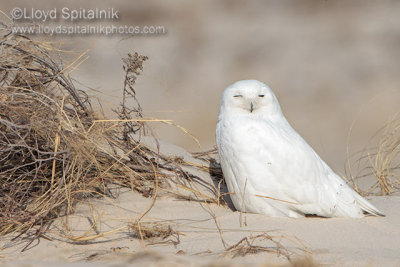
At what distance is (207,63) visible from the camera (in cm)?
1252

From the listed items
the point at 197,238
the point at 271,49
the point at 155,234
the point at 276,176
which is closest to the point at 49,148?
the point at 155,234

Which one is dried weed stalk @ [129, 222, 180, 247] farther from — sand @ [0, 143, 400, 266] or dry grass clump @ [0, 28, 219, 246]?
dry grass clump @ [0, 28, 219, 246]

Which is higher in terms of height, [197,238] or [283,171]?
[283,171]

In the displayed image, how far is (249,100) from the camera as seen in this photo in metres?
3.84

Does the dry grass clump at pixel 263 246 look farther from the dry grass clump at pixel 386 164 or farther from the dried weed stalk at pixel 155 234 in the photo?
the dry grass clump at pixel 386 164

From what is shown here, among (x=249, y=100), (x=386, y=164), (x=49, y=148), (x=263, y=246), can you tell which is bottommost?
(x=263, y=246)

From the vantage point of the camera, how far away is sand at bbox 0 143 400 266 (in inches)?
113

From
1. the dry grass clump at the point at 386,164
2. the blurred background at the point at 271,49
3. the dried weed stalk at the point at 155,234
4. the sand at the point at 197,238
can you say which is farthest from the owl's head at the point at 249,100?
the blurred background at the point at 271,49

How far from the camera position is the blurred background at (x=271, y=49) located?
433 inches

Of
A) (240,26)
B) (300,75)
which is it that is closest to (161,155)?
(300,75)

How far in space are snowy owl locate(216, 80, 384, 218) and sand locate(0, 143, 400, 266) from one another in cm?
8

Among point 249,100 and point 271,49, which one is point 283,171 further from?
point 271,49

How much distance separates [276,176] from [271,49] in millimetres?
9161

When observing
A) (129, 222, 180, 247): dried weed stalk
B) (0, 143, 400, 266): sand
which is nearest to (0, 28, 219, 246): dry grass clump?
(0, 143, 400, 266): sand
